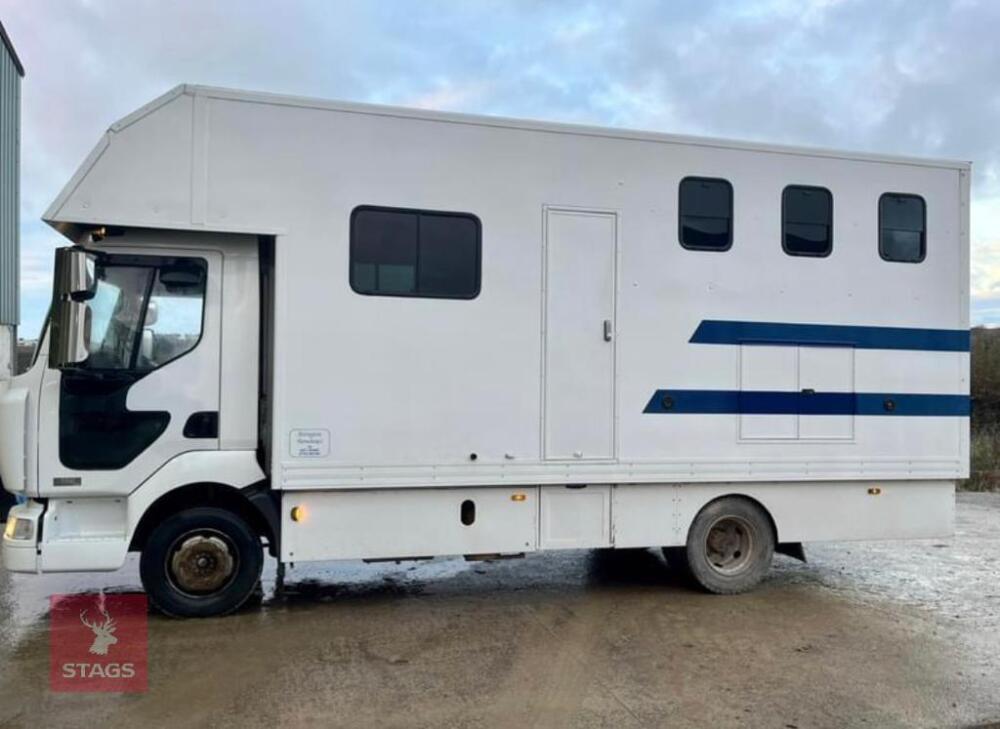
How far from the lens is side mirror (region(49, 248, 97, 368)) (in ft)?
16.4

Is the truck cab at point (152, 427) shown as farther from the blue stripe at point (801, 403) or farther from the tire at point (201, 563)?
the blue stripe at point (801, 403)

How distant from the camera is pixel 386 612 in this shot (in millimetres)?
5980

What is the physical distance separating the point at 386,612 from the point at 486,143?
3490 millimetres

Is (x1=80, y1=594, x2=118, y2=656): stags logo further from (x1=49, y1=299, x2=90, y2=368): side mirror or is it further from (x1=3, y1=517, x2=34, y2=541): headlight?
(x1=49, y1=299, x2=90, y2=368): side mirror

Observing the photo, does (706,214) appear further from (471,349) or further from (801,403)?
(471,349)

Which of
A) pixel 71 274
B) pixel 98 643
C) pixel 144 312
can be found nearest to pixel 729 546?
pixel 98 643

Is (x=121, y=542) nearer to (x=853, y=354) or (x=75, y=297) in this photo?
(x=75, y=297)

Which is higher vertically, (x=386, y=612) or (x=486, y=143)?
(x=486, y=143)

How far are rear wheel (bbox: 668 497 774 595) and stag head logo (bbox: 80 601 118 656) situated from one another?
4.14m

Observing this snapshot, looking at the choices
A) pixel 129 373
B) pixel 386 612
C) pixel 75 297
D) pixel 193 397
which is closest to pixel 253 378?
pixel 193 397

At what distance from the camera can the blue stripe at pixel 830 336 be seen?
6312mm

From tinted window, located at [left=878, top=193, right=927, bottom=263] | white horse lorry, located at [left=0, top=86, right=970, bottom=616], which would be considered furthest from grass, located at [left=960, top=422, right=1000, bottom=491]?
tinted window, located at [left=878, top=193, right=927, bottom=263]

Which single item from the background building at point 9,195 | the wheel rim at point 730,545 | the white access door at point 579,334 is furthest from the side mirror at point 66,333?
the background building at point 9,195

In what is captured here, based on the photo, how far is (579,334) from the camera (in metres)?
6.05
